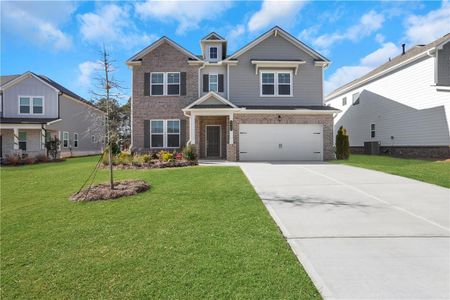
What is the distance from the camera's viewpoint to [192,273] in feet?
11.3

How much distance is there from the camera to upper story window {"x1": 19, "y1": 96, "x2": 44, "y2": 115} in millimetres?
23781

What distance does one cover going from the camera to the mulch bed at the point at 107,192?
23.9ft

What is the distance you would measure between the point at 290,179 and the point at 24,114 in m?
24.4

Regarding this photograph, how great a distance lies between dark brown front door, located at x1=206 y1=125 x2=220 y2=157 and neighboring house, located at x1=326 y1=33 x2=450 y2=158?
13.5m

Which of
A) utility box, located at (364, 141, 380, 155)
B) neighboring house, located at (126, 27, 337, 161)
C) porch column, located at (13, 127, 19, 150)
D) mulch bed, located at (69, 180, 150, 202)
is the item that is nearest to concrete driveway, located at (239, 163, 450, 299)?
mulch bed, located at (69, 180, 150, 202)

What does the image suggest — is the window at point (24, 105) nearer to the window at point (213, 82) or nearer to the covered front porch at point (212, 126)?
the covered front porch at point (212, 126)

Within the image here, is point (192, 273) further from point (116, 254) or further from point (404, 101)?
point (404, 101)

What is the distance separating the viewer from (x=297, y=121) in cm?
1734

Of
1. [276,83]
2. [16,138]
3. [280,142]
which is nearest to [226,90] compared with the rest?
[276,83]

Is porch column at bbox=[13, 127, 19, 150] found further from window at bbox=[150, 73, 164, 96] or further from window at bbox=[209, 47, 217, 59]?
window at bbox=[209, 47, 217, 59]

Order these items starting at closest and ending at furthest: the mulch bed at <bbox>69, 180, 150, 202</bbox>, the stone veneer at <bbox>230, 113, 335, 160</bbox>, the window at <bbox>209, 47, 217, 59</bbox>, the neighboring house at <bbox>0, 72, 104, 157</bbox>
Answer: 1. the mulch bed at <bbox>69, 180, 150, 202</bbox>
2. the stone veneer at <bbox>230, 113, 335, 160</bbox>
3. the window at <bbox>209, 47, 217, 59</bbox>
4. the neighboring house at <bbox>0, 72, 104, 157</bbox>

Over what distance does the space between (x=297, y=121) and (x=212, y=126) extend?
5.75 meters

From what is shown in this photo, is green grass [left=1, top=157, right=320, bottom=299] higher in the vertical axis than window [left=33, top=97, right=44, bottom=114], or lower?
lower

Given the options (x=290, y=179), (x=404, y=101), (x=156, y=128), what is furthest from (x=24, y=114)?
(x=404, y=101)
